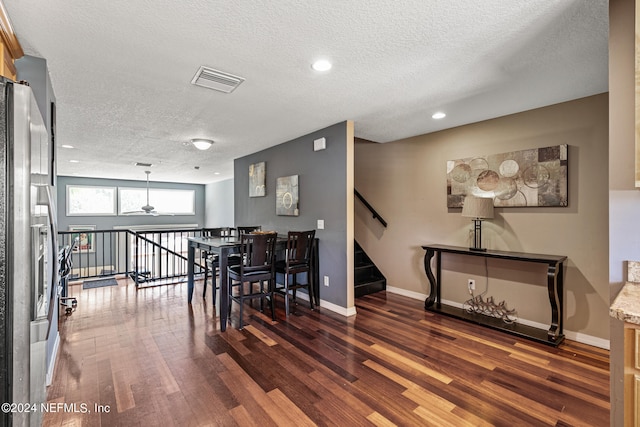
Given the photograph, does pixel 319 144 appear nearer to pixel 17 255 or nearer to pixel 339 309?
pixel 339 309

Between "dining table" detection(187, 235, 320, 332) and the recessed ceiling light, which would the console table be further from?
the recessed ceiling light

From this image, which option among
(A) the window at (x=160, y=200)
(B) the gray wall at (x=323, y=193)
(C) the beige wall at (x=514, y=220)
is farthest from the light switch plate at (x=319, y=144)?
(A) the window at (x=160, y=200)

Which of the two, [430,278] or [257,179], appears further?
[257,179]

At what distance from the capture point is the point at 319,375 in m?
2.24

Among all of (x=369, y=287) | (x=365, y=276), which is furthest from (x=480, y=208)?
(x=365, y=276)

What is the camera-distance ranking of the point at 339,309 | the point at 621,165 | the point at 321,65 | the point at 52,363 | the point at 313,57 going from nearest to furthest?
the point at 621,165 < the point at 313,57 < the point at 321,65 < the point at 52,363 < the point at 339,309

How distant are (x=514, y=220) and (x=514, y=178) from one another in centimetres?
47

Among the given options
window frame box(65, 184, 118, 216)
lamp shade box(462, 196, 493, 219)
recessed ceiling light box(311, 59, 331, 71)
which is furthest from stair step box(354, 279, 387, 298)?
window frame box(65, 184, 118, 216)

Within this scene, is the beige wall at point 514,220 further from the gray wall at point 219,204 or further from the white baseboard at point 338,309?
the gray wall at point 219,204

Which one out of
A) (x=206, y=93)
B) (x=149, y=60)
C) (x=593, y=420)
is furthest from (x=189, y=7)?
(x=593, y=420)

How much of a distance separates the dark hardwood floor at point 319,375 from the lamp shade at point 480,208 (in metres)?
1.22

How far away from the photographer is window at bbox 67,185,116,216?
28.7 feet

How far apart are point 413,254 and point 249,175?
3355 millimetres

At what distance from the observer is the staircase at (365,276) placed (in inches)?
174
